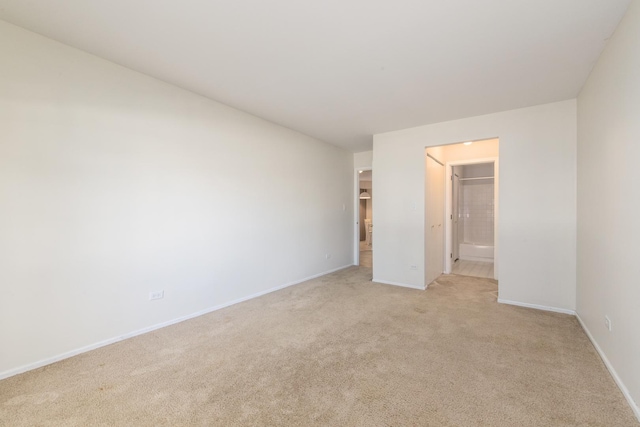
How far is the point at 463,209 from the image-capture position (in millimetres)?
7445

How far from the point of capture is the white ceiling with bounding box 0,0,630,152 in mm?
1813

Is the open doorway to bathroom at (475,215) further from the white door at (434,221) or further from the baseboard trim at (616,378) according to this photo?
the baseboard trim at (616,378)

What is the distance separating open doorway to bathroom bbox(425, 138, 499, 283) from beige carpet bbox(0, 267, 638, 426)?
1.82 meters

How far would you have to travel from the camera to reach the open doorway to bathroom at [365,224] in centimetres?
663

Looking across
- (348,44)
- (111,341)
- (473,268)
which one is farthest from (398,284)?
(111,341)

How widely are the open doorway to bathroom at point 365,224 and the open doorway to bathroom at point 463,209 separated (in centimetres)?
168

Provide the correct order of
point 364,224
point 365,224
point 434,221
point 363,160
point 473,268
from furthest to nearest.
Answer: point 364,224 < point 365,224 < point 363,160 < point 473,268 < point 434,221

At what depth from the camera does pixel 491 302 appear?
3639 mm

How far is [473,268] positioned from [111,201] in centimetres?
628

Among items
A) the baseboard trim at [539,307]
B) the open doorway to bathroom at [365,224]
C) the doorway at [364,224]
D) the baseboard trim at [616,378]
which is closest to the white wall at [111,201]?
the doorway at [364,224]

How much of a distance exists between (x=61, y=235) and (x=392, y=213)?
406cm

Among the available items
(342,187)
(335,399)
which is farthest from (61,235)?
(342,187)

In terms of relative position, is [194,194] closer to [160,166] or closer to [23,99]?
[160,166]

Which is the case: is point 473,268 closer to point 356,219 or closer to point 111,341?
point 356,219
